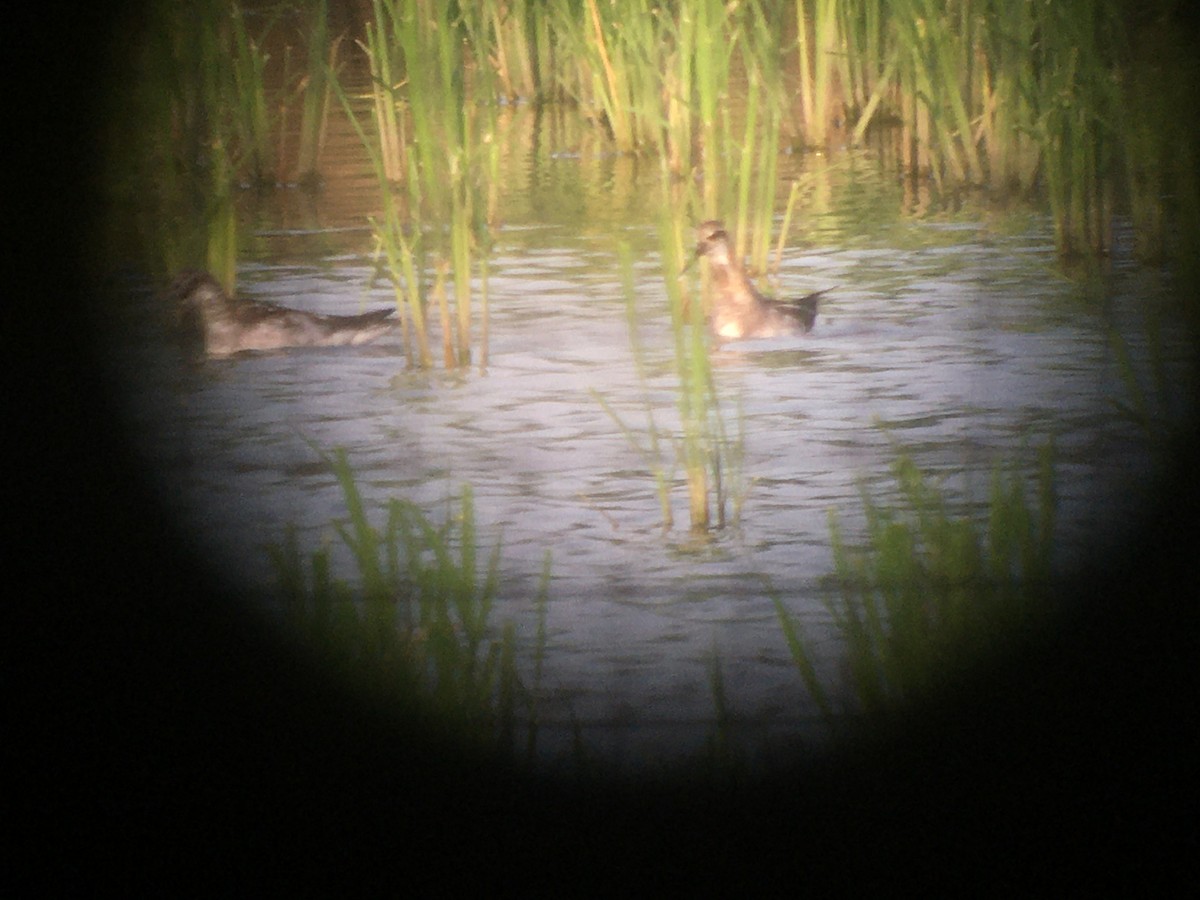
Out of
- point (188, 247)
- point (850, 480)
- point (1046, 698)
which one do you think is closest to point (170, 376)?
point (188, 247)

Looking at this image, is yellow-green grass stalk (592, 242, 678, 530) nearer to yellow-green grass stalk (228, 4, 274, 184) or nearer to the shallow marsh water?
the shallow marsh water

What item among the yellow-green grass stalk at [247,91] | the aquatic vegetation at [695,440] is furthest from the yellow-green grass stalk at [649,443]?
the yellow-green grass stalk at [247,91]

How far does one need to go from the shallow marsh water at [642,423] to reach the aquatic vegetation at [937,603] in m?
0.09

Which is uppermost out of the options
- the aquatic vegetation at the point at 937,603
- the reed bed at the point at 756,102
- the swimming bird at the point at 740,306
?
the reed bed at the point at 756,102

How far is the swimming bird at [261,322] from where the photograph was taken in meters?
3.56

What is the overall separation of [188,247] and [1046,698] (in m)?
2.96

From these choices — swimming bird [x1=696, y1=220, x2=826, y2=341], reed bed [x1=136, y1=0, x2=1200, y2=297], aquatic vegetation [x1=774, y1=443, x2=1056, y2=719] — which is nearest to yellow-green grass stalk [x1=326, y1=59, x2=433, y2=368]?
reed bed [x1=136, y1=0, x2=1200, y2=297]

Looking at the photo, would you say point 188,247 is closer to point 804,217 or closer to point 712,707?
point 804,217

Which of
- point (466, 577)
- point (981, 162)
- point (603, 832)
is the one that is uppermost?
point (981, 162)

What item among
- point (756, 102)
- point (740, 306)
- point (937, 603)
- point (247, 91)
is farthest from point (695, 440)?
point (247, 91)

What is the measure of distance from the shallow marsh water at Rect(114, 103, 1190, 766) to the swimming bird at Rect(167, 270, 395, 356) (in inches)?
1.6

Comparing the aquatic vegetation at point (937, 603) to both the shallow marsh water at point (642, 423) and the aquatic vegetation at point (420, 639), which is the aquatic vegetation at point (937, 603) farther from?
the aquatic vegetation at point (420, 639)

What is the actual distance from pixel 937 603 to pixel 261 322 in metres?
1.96

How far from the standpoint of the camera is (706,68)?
3508 millimetres
